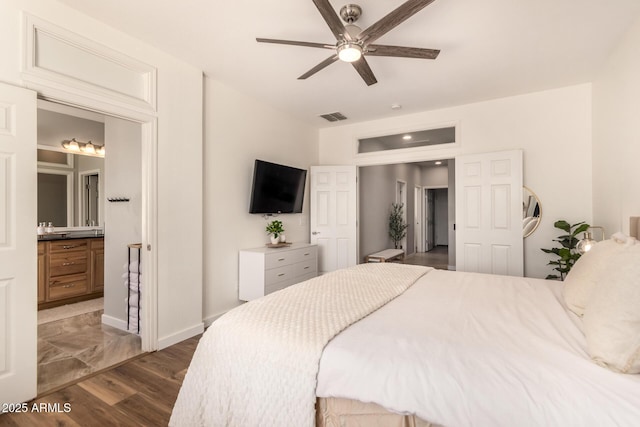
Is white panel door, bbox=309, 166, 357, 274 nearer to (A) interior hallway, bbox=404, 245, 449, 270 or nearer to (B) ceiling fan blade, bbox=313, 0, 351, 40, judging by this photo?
(A) interior hallway, bbox=404, 245, 449, 270

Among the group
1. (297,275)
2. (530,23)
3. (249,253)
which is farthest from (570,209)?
(249,253)

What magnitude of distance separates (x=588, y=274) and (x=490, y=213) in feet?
8.24

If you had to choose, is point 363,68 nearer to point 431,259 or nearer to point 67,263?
point 67,263

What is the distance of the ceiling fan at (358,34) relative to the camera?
170 cm

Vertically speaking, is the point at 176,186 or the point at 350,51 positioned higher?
the point at 350,51

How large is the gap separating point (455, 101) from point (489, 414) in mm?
3904

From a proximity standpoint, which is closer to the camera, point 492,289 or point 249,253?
point 492,289

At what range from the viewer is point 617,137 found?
2.66 metres

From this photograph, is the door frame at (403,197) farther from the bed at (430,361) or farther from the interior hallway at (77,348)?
the interior hallway at (77,348)

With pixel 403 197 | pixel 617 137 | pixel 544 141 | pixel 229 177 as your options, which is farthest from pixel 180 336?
pixel 403 197

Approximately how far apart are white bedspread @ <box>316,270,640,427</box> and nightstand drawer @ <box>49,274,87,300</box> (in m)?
4.50

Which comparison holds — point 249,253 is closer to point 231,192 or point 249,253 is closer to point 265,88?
point 231,192

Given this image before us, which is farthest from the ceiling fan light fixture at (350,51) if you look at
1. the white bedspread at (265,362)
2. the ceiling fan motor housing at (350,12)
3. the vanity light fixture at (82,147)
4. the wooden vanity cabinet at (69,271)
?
the vanity light fixture at (82,147)

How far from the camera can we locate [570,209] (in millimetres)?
3518
